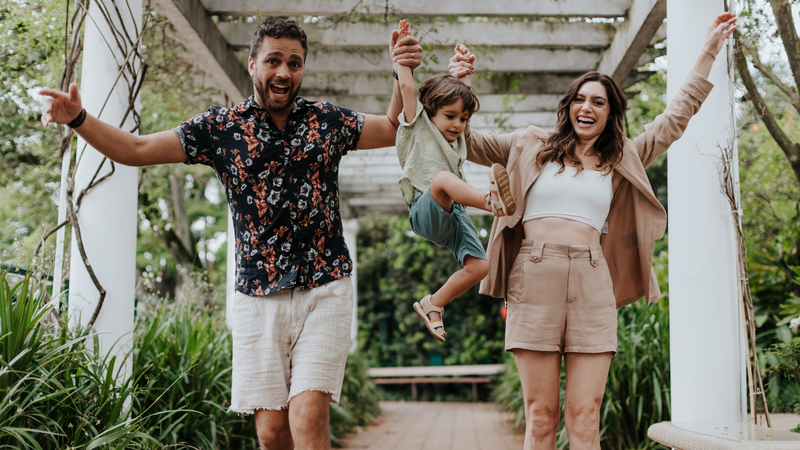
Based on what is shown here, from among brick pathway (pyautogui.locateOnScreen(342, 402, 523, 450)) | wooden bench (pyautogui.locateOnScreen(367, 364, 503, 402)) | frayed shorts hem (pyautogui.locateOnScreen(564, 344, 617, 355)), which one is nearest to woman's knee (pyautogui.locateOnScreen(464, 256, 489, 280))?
frayed shorts hem (pyautogui.locateOnScreen(564, 344, 617, 355))

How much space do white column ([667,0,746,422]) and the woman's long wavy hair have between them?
686 mm

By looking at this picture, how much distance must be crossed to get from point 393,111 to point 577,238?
778mm

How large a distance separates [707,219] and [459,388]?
903 cm

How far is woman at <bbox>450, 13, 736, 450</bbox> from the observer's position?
7.04ft

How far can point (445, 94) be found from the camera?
84.1 inches

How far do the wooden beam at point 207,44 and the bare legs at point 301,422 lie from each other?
245 cm

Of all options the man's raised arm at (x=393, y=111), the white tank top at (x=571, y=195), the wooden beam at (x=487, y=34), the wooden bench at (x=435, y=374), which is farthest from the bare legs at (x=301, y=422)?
the wooden bench at (x=435, y=374)

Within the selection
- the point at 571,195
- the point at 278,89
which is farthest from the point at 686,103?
the point at 278,89

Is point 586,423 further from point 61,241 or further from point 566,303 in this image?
point 61,241

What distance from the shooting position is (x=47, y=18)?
11.9ft

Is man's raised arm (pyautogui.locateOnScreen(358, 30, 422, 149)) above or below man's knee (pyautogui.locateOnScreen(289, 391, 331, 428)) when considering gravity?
above

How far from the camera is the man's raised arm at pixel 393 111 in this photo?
83.5 inches

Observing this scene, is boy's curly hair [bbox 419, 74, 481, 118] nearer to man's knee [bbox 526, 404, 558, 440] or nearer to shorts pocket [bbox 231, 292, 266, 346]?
shorts pocket [bbox 231, 292, 266, 346]

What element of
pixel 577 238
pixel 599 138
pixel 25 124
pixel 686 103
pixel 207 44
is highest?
pixel 207 44
